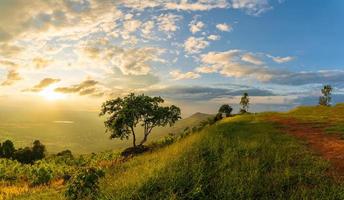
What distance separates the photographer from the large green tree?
47.6 metres

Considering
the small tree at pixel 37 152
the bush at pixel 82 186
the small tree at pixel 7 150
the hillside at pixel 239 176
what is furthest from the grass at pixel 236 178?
the small tree at pixel 7 150

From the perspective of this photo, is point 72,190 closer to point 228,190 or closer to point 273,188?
point 228,190

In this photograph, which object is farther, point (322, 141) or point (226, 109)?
point (226, 109)

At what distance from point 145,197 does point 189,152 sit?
8194 mm

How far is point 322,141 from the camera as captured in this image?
86.5 ft

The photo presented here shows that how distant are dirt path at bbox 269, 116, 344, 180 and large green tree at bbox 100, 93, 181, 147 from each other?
18.8 m

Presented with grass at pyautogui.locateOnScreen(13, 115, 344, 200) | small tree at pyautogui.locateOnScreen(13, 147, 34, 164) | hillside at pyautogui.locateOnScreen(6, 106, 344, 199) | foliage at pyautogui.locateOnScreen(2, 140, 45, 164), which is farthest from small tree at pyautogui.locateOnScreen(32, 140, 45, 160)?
grass at pyautogui.locateOnScreen(13, 115, 344, 200)

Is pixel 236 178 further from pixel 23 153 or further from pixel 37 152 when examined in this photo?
pixel 23 153

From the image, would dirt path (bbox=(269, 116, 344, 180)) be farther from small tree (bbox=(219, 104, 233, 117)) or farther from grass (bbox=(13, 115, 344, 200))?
small tree (bbox=(219, 104, 233, 117))

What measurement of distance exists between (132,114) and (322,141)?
2685cm

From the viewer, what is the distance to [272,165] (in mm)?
19531

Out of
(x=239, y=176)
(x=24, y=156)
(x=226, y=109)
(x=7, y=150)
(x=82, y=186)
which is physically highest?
(x=226, y=109)

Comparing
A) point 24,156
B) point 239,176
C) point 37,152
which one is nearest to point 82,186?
point 239,176

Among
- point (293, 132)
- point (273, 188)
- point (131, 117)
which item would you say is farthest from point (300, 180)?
point (131, 117)
